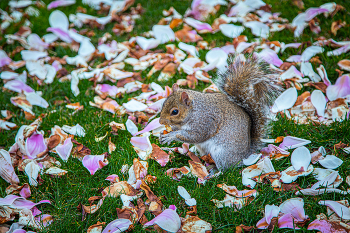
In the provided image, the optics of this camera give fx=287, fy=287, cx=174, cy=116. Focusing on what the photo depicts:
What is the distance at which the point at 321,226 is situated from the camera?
54.9 inches

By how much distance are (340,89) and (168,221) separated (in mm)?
1666

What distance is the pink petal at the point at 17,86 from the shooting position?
106 inches

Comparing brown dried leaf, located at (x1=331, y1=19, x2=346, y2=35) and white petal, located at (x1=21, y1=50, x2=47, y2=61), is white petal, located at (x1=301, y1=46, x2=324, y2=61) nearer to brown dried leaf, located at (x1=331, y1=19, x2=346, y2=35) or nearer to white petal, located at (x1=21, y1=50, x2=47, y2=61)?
brown dried leaf, located at (x1=331, y1=19, x2=346, y2=35)

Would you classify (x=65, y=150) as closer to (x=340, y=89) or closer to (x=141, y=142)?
(x=141, y=142)

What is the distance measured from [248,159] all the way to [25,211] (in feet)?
4.49

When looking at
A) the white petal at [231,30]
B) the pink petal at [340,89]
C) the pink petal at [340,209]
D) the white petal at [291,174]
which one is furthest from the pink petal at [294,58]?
the pink petal at [340,209]

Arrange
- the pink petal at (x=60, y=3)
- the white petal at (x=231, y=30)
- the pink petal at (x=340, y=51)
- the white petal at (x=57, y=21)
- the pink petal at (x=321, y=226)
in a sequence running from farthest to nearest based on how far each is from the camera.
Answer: the pink petal at (x=60, y=3) < the white petal at (x=57, y=21) < the white petal at (x=231, y=30) < the pink petal at (x=340, y=51) < the pink petal at (x=321, y=226)

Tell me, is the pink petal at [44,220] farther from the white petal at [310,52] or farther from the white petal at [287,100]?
the white petal at [310,52]

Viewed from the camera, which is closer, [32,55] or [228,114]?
[228,114]

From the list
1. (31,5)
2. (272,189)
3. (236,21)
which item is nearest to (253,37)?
(236,21)

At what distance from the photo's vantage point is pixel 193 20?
3.24 metres

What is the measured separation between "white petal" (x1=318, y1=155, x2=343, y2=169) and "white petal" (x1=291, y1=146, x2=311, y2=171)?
3.3 inches

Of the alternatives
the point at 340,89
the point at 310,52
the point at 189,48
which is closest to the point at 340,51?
the point at 310,52

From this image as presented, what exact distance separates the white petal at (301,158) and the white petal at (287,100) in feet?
1.55
